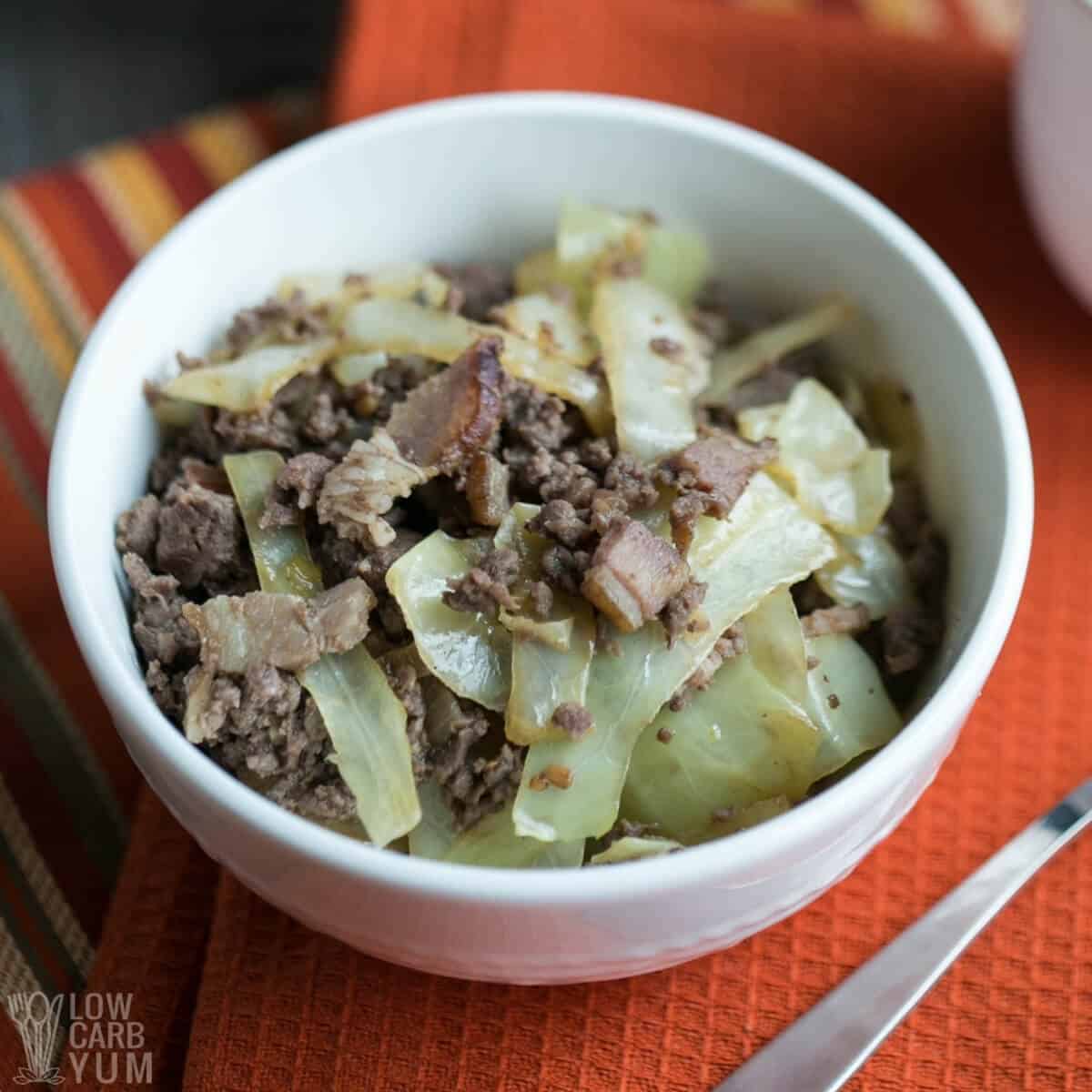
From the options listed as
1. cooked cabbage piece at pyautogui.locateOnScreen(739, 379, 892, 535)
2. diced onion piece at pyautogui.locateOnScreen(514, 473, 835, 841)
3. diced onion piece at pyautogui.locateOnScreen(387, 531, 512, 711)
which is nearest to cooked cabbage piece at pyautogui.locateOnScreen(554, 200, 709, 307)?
cooked cabbage piece at pyautogui.locateOnScreen(739, 379, 892, 535)

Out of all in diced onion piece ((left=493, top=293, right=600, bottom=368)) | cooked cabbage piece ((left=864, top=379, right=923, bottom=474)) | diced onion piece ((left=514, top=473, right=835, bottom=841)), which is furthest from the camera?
cooked cabbage piece ((left=864, top=379, right=923, bottom=474))

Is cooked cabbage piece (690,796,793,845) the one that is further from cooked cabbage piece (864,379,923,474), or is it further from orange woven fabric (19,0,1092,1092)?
cooked cabbage piece (864,379,923,474)

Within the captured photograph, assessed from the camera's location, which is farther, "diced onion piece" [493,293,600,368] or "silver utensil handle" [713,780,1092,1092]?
"diced onion piece" [493,293,600,368]

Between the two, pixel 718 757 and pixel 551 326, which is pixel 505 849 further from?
pixel 551 326

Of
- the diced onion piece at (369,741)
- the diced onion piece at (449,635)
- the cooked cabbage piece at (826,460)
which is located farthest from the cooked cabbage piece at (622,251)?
the diced onion piece at (369,741)

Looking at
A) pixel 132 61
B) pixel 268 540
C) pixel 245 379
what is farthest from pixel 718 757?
pixel 132 61

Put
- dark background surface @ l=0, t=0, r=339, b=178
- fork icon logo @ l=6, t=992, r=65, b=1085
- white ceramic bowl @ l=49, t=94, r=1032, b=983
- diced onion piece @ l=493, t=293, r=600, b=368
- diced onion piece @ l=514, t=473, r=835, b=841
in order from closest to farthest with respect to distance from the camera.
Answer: white ceramic bowl @ l=49, t=94, r=1032, b=983 → diced onion piece @ l=514, t=473, r=835, b=841 → fork icon logo @ l=6, t=992, r=65, b=1085 → diced onion piece @ l=493, t=293, r=600, b=368 → dark background surface @ l=0, t=0, r=339, b=178

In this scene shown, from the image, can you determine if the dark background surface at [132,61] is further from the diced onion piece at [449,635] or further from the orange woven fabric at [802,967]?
the diced onion piece at [449,635]
